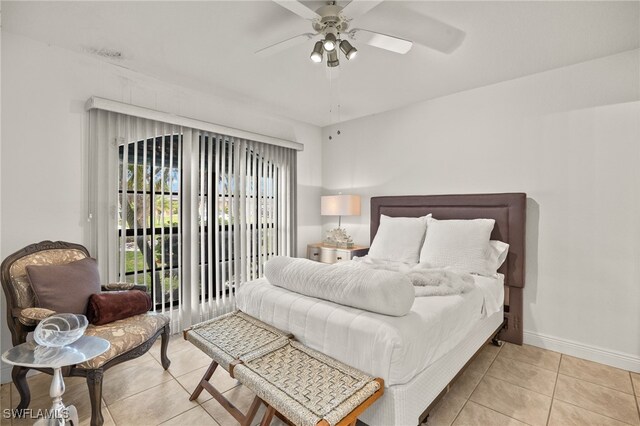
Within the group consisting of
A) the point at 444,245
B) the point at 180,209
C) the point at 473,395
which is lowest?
the point at 473,395

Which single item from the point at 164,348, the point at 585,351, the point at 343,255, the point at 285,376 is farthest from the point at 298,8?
the point at 585,351

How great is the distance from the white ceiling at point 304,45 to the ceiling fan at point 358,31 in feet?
0.25

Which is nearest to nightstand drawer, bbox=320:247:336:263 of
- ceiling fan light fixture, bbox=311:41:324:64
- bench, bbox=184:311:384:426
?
bench, bbox=184:311:384:426

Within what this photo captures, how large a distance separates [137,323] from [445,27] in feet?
9.84

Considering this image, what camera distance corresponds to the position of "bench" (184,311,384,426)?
4.28ft

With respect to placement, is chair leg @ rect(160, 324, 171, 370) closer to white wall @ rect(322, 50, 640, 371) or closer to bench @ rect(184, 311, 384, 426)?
bench @ rect(184, 311, 384, 426)

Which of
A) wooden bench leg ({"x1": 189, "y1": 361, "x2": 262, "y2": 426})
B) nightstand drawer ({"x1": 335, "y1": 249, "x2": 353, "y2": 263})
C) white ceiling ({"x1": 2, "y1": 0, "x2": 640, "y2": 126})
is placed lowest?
wooden bench leg ({"x1": 189, "y1": 361, "x2": 262, "y2": 426})

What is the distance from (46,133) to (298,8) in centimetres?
223

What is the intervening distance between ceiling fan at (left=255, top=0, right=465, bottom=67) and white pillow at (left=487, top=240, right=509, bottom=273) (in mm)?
1807

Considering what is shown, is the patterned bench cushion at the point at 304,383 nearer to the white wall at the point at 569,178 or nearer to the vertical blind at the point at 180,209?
the vertical blind at the point at 180,209

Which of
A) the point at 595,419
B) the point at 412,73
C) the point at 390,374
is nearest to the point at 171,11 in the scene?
the point at 412,73

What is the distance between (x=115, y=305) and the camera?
2219 millimetres

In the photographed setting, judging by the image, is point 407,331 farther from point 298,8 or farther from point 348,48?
point 298,8

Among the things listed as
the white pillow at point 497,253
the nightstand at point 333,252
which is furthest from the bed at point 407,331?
the nightstand at point 333,252
